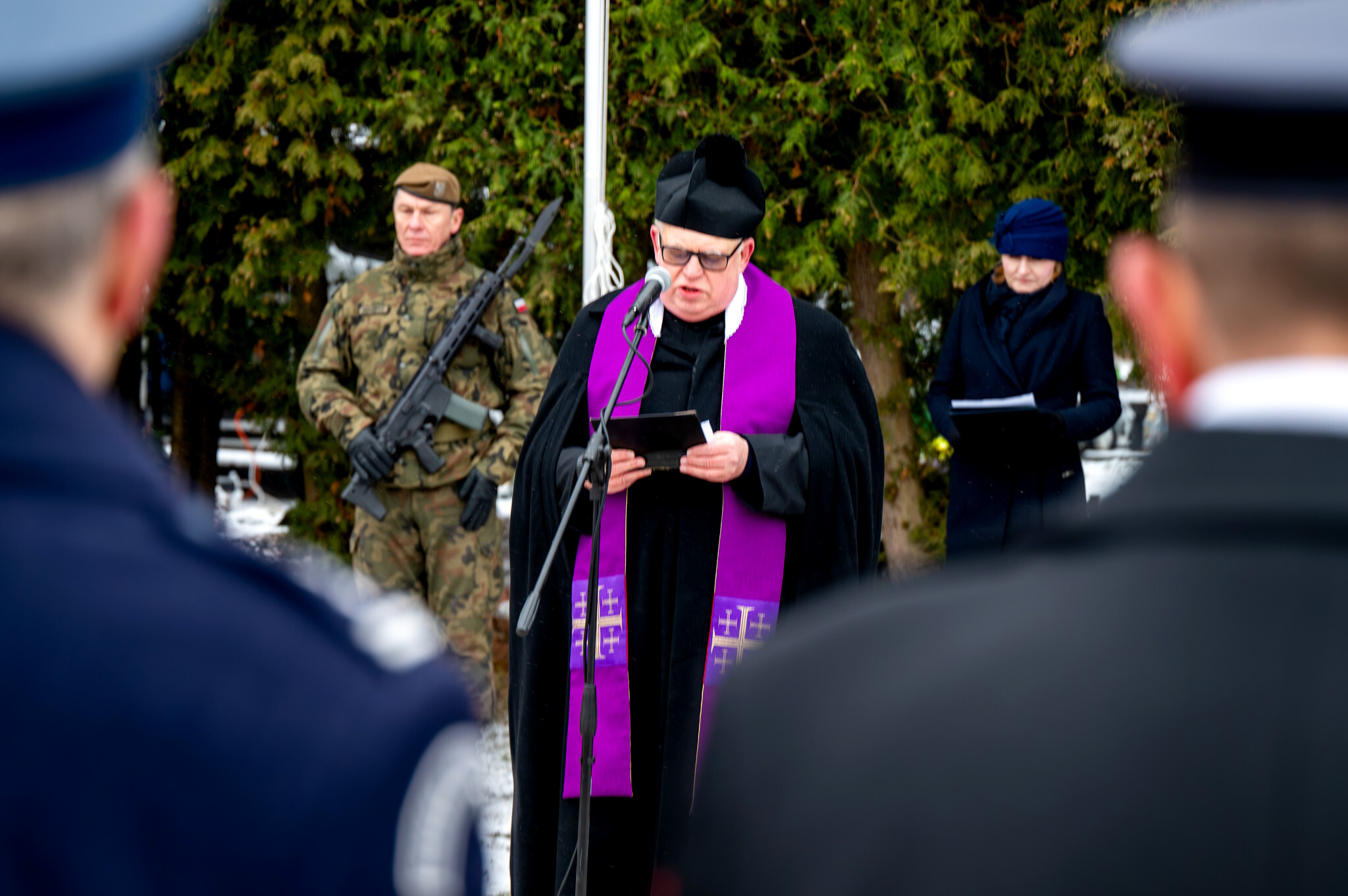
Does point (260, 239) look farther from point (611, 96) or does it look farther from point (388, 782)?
point (388, 782)

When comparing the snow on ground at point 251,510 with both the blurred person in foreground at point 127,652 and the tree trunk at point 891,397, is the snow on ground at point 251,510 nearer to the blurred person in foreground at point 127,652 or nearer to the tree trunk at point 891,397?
the tree trunk at point 891,397

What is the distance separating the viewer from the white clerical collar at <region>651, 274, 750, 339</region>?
3.76m

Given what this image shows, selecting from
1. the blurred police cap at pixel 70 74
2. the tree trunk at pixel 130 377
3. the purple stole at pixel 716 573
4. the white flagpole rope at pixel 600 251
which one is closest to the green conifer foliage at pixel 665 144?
the tree trunk at pixel 130 377

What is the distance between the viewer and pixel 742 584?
3580mm

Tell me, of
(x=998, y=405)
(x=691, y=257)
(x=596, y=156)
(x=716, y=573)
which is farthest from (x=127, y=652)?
(x=596, y=156)

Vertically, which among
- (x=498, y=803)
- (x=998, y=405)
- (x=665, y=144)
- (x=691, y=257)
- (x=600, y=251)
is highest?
(x=665, y=144)

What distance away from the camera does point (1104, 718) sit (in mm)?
793

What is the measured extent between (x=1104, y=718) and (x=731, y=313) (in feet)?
9.98

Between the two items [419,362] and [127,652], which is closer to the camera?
[127,652]

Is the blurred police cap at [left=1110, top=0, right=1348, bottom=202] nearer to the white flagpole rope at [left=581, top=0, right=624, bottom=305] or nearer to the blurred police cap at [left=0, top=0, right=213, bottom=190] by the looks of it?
the blurred police cap at [left=0, top=0, right=213, bottom=190]

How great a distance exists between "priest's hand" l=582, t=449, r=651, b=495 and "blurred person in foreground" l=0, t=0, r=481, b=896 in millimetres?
2546

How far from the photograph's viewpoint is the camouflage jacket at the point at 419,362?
5.31m

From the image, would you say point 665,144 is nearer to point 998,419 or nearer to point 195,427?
point 998,419

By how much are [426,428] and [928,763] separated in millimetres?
4584
